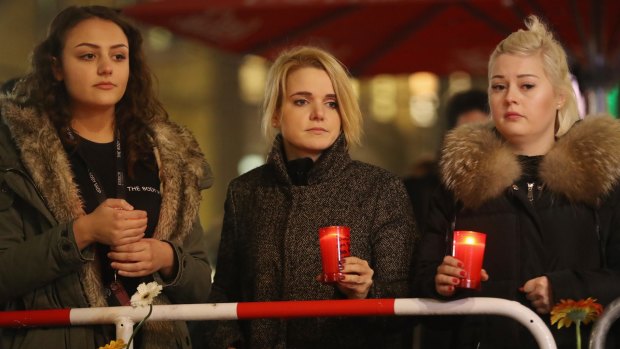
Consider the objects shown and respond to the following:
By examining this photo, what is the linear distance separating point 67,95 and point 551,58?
5.79ft

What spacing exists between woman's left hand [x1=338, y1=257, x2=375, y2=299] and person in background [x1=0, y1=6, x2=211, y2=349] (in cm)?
61

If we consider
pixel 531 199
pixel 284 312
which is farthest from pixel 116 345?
pixel 531 199

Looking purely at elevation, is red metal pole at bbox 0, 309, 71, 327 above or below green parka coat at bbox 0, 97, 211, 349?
below

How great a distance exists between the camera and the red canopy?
24.1 feet

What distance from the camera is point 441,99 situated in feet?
50.9

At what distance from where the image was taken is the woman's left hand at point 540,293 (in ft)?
12.4

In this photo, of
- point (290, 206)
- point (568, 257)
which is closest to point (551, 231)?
point (568, 257)

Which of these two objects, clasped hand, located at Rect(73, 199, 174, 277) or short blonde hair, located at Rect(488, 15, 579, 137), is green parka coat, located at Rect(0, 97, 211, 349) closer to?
clasped hand, located at Rect(73, 199, 174, 277)

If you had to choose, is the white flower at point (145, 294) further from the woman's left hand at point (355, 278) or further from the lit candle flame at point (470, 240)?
the lit candle flame at point (470, 240)

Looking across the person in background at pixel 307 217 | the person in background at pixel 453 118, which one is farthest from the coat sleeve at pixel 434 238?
the person in background at pixel 453 118

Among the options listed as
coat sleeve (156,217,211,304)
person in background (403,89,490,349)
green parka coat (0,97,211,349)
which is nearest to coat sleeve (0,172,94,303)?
green parka coat (0,97,211,349)

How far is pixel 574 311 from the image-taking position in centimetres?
355

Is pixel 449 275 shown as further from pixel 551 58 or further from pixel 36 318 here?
pixel 36 318

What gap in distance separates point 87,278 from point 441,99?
1184 cm
